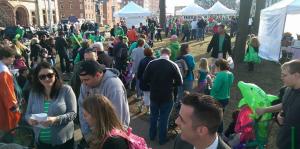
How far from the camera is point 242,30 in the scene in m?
13.4

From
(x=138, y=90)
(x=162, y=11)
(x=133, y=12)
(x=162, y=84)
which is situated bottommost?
(x=138, y=90)

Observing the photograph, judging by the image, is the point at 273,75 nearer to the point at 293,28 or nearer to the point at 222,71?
the point at 293,28

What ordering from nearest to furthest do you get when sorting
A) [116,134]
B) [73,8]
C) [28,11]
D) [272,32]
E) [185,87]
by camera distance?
[116,134] → [185,87] → [272,32] → [28,11] → [73,8]

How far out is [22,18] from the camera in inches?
2068

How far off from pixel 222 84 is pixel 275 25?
31.5 feet

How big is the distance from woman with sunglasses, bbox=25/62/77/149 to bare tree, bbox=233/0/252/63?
11081 mm

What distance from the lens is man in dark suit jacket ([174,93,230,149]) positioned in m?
2.04

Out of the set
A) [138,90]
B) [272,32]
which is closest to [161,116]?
[138,90]

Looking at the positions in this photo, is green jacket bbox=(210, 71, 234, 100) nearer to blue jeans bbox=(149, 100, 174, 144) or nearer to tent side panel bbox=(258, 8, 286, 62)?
blue jeans bbox=(149, 100, 174, 144)

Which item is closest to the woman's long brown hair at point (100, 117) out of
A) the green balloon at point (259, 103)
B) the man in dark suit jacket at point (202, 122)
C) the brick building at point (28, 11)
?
the man in dark suit jacket at point (202, 122)

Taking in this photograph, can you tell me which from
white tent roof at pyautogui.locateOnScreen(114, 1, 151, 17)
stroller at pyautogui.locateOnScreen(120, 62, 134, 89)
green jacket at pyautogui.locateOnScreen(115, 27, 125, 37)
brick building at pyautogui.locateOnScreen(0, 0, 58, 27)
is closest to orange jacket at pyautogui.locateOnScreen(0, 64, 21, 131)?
stroller at pyautogui.locateOnScreen(120, 62, 134, 89)

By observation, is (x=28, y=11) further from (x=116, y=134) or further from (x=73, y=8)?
(x=116, y=134)

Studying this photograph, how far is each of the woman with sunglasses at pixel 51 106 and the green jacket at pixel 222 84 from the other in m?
2.64

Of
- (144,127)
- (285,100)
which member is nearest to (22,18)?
(144,127)
